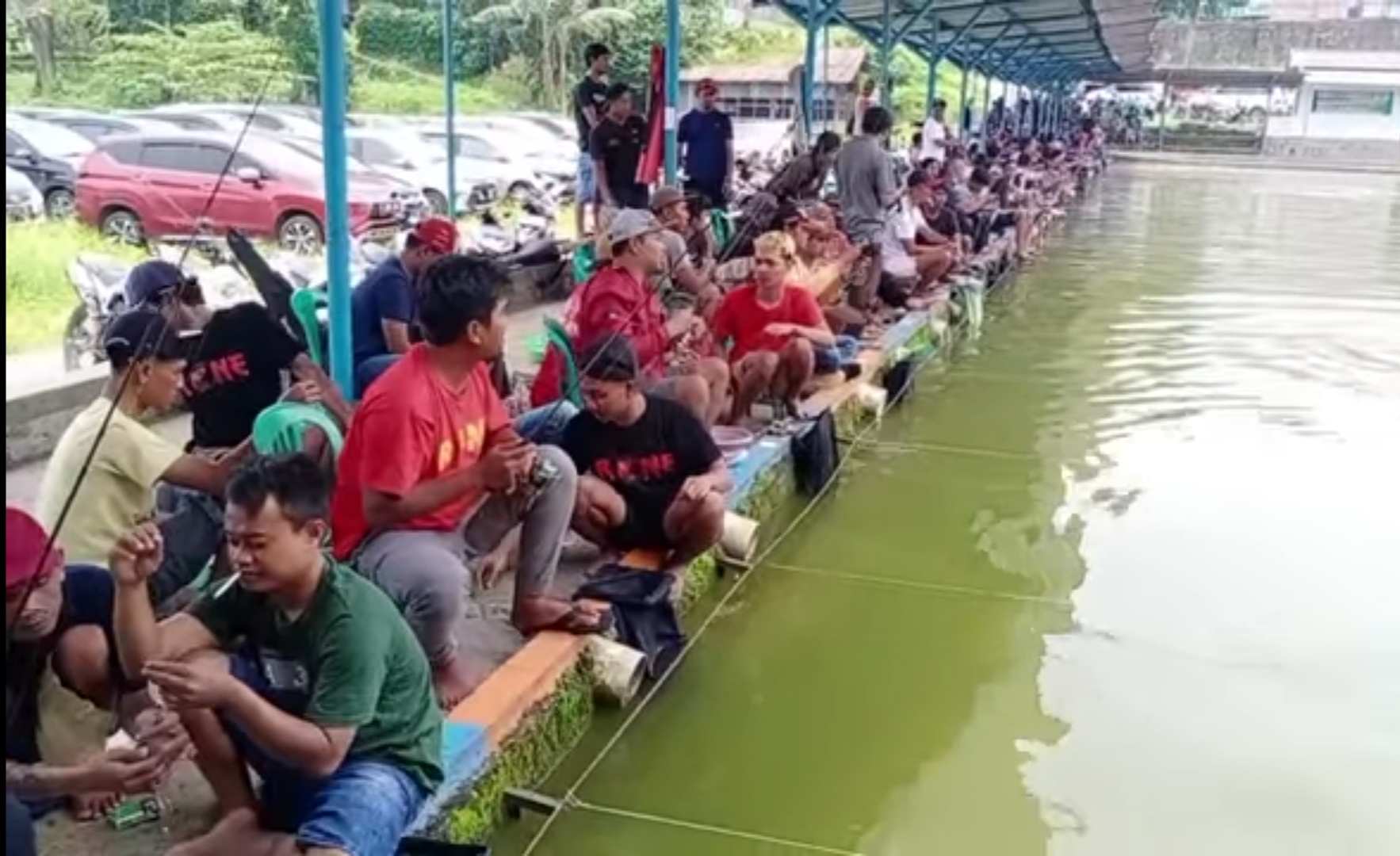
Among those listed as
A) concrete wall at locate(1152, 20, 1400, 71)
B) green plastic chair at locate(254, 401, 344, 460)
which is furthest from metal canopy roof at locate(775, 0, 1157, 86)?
concrete wall at locate(1152, 20, 1400, 71)

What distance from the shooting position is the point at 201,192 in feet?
36.6

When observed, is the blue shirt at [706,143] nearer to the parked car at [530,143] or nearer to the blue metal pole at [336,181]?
the parked car at [530,143]

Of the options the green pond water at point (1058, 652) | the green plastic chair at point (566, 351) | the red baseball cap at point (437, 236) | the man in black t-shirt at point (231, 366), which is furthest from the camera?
the red baseball cap at point (437, 236)

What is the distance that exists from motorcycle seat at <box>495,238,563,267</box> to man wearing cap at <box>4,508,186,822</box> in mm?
6883

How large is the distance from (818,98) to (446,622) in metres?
17.0

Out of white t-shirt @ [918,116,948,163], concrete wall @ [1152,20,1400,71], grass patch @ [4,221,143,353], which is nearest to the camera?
grass patch @ [4,221,143,353]

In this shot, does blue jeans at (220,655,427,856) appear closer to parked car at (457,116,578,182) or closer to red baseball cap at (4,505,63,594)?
red baseball cap at (4,505,63,594)

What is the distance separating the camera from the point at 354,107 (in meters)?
14.4

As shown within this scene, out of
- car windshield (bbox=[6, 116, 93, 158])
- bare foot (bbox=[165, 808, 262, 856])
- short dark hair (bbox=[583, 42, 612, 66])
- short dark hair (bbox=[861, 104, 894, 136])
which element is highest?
short dark hair (bbox=[583, 42, 612, 66])

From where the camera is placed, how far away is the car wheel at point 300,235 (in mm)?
10797

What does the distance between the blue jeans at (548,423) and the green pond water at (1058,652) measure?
74 cm

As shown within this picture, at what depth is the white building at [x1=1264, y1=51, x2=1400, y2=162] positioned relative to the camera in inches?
1547

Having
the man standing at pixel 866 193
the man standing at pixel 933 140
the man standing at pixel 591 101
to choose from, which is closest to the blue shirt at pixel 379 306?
the man standing at pixel 866 193

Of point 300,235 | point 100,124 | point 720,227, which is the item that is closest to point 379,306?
point 720,227
